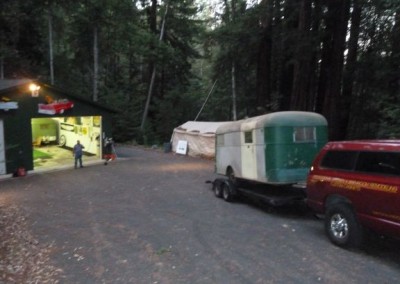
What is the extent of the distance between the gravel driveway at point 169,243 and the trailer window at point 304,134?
2.12 metres

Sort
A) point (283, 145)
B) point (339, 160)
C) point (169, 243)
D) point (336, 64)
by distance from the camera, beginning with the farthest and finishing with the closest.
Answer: point (336, 64)
point (283, 145)
point (169, 243)
point (339, 160)

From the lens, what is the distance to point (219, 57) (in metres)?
29.2

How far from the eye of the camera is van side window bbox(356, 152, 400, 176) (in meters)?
7.20

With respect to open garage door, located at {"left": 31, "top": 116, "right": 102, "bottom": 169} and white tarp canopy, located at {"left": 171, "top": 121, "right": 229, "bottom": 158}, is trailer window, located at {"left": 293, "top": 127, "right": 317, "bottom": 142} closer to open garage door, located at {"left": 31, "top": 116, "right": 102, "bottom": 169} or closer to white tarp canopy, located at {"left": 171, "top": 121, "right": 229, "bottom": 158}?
white tarp canopy, located at {"left": 171, "top": 121, "right": 229, "bottom": 158}

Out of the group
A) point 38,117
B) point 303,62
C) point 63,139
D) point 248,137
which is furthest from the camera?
point 63,139

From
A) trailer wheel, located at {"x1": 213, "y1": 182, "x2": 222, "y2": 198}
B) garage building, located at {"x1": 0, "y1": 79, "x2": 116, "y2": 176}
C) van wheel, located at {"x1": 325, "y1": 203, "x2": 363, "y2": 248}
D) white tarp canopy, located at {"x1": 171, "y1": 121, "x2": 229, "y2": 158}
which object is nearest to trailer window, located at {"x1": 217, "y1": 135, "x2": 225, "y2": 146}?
trailer wheel, located at {"x1": 213, "y1": 182, "x2": 222, "y2": 198}

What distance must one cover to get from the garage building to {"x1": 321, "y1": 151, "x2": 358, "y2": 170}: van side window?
12.8 m

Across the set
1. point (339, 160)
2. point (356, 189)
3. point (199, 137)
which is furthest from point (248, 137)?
point (199, 137)

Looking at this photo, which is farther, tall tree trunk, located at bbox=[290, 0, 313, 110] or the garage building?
the garage building

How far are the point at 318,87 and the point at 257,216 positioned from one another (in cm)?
1325

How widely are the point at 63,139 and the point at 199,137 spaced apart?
12349mm

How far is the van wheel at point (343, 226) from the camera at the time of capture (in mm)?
7977

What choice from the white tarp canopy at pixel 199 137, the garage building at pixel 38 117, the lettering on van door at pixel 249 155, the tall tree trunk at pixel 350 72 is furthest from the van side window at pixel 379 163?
the white tarp canopy at pixel 199 137

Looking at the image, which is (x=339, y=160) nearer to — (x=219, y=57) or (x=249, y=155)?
(x=249, y=155)
